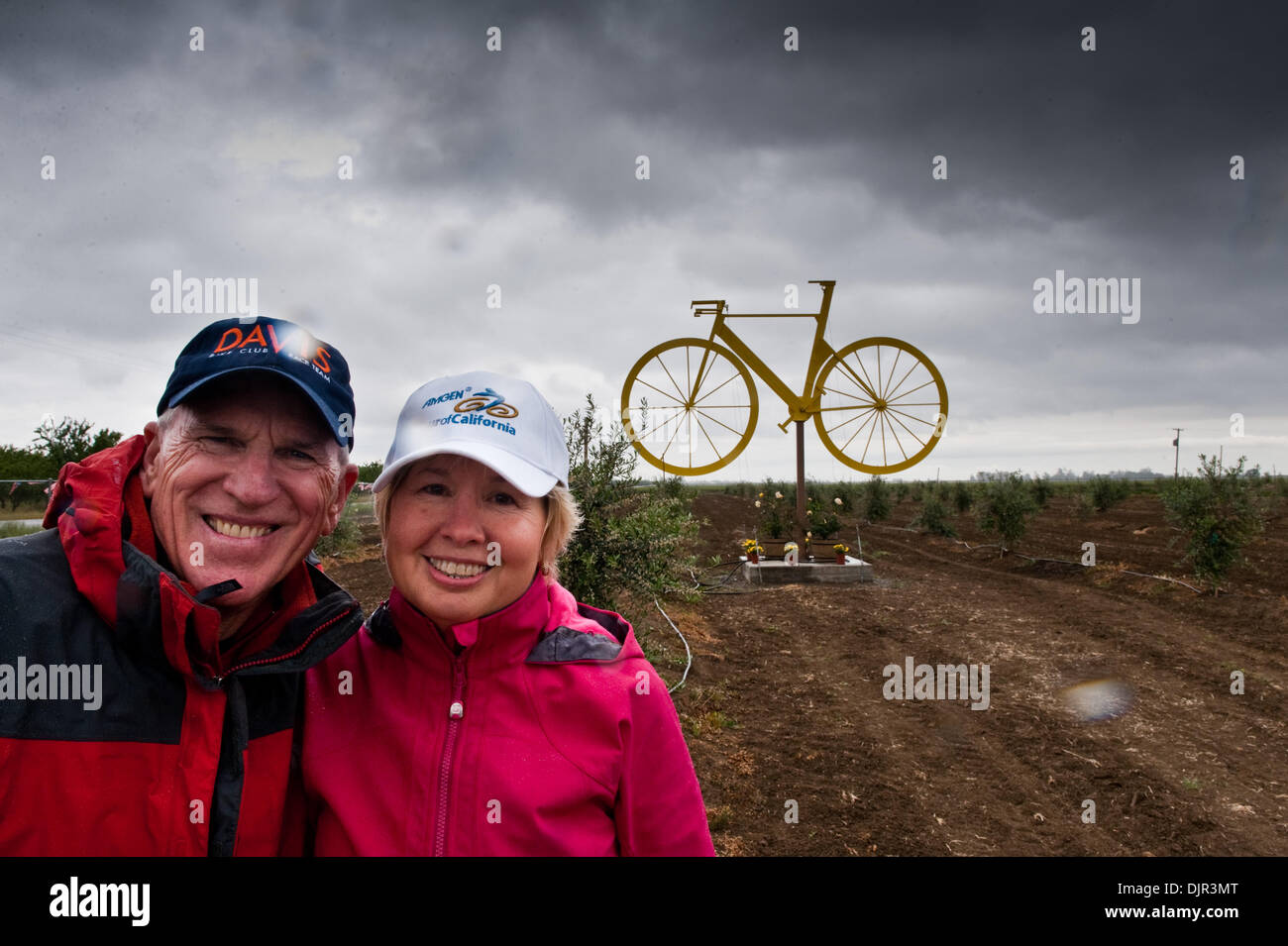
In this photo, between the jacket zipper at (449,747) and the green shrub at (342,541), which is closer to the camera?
the jacket zipper at (449,747)

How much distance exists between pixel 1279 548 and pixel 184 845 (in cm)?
2865

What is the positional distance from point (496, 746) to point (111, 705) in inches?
34.9

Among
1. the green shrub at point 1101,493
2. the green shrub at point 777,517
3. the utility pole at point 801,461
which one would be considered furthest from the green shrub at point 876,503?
the utility pole at point 801,461

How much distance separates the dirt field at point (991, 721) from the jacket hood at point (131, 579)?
533cm

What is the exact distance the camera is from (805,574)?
18.8 metres

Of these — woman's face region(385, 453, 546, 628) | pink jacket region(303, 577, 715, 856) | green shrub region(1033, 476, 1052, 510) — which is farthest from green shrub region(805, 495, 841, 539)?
woman's face region(385, 453, 546, 628)

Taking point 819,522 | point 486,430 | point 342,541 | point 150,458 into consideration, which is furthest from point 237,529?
point 819,522

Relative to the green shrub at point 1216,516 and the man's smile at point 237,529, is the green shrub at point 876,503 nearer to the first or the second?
the green shrub at point 1216,516

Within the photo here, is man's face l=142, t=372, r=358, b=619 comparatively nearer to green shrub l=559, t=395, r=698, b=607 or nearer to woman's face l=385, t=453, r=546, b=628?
woman's face l=385, t=453, r=546, b=628

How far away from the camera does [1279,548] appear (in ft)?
69.7

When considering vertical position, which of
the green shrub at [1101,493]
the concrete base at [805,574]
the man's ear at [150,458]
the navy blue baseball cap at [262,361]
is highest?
the navy blue baseball cap at [262,361]

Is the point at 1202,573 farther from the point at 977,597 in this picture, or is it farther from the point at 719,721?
the point at 719,721

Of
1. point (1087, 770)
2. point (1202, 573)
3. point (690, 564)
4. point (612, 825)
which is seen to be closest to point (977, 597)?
point (1202, 573)

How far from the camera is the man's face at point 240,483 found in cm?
180
